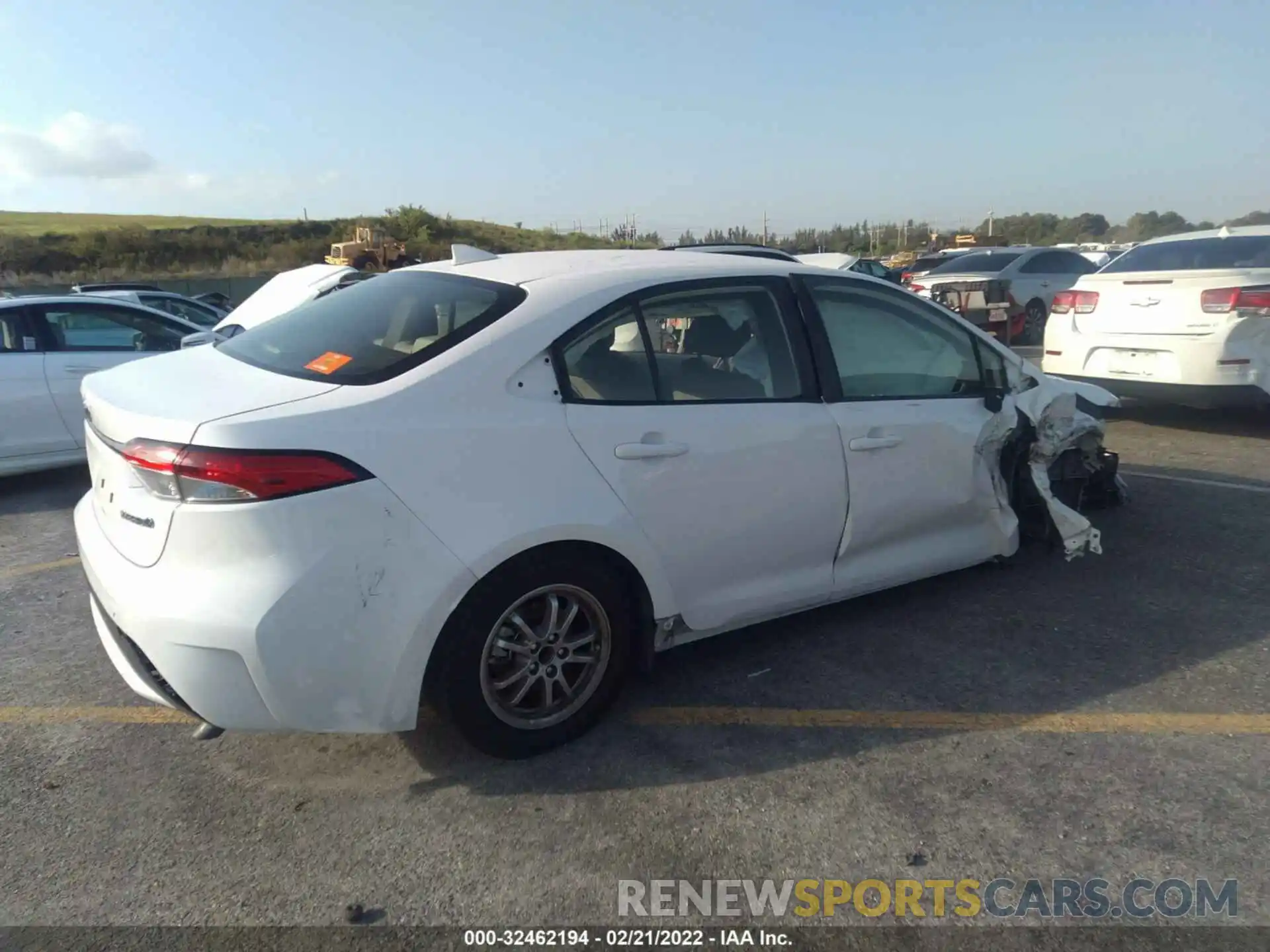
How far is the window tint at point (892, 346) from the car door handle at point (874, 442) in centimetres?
17

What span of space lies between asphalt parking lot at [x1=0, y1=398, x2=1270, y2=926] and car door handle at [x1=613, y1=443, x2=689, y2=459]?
98 cm

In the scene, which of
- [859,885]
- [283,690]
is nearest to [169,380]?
[283,690]

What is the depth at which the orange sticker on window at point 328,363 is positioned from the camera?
3018 mm

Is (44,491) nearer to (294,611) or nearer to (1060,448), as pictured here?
(294,611)

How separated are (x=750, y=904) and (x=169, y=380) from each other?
245 cm

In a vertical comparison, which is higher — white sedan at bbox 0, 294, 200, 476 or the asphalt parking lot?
white sedan at bbox 0, 294, 200, 476

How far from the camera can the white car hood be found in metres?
9.26

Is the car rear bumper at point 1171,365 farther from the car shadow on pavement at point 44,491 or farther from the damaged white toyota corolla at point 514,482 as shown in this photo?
the car shadow on pavement at point 44,491

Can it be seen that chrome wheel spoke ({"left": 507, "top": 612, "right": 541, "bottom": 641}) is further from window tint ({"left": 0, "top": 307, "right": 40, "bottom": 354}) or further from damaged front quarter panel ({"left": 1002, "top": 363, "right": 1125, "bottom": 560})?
window tint ({"left": 0, "top": 307, "right": 40, "bottom": 354})

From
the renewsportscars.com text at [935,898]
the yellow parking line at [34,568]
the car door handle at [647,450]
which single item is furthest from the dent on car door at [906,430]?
the yellow parking line at [34,568]

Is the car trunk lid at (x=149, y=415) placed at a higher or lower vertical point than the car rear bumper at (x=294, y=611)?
higher

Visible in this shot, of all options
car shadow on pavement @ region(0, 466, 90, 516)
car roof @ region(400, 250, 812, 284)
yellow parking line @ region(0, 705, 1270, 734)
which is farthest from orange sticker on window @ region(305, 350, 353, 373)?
car shadow on pavement @ region(0, 466, 90, 516)

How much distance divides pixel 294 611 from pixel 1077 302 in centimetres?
729

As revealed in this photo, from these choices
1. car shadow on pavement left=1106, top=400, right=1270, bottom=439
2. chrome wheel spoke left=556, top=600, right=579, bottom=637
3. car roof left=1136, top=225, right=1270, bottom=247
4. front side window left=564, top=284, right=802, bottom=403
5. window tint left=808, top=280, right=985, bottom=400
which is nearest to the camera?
chrome wheel spoke left=556, top=600, right=579, bottom=637
